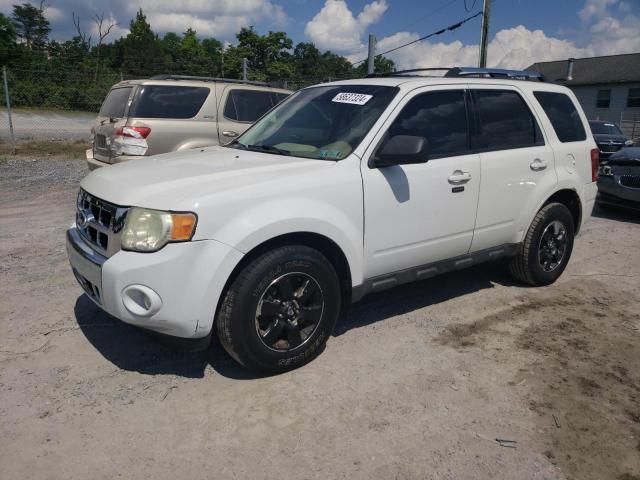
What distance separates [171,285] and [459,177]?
231cm

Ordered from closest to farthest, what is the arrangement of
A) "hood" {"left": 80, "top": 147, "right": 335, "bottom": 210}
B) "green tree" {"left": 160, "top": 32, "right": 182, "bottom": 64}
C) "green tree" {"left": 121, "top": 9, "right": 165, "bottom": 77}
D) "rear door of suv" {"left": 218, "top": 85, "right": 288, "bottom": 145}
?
"hood" {"left": 80, "top": 147, "right": 335, "bottom": 210}, "rear door of suv" {"left": 218, "top": 85, "right": 288, "bottom": 145}, "green tree" {"left": 121, "top": 9, "right": 165, "bottom": 77}, "green tree" {"left": 160, "top": 32, "right": 182, "bottom": 64}

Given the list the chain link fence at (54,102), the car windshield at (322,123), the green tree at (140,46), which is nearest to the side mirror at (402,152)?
the car windshield at (322,123)

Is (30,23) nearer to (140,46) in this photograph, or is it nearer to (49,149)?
(140,46)

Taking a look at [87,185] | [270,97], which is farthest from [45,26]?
[87,185]

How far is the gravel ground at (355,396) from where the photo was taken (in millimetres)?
2592

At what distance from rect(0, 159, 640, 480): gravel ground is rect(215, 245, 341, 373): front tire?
0.63ft

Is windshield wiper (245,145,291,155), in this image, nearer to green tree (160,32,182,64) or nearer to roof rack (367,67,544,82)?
roof rack (367,67,544,82)

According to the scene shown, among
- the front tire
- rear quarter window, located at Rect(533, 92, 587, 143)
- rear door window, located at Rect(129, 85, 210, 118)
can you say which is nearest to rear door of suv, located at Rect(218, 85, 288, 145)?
rear door window, located at Rect(129, 85, 210, 118)

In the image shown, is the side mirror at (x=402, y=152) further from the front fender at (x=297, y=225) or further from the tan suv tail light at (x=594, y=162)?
the tan suv tail light at (x=594, y=162)

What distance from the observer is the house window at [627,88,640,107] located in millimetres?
37406

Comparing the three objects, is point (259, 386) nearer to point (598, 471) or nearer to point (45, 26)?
point (598, 471)

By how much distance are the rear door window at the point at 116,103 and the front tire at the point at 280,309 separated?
5.04 meters

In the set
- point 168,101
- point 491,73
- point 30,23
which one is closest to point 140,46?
point 30,23

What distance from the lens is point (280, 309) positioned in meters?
3.23
